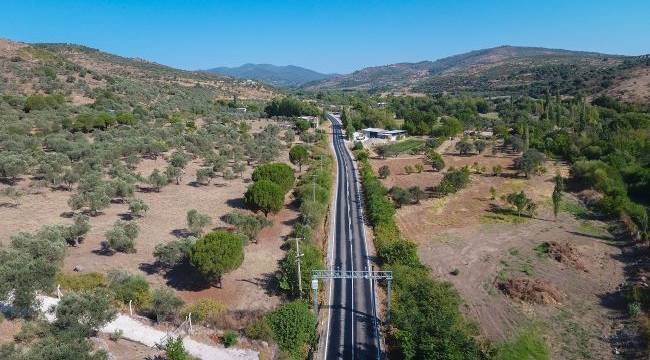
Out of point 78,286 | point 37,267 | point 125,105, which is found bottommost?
point 78,286

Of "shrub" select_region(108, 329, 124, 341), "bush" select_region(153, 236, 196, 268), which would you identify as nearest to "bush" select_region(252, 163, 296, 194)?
"bush" select_region(153, 236, 196, 268)

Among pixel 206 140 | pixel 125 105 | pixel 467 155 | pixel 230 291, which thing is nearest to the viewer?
pixel 230 291

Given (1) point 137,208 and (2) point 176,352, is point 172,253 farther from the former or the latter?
Result: (2) point 176,352

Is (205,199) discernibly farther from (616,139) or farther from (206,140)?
(616,139)

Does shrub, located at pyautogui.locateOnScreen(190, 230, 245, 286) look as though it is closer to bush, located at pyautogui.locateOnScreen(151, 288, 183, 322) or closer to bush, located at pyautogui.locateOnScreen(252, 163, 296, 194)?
bush, located at pyautogui.locateOnScreen(151, 288, 183, 322)

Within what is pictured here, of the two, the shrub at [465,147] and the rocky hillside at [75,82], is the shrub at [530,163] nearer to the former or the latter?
the shrub at [465,147]

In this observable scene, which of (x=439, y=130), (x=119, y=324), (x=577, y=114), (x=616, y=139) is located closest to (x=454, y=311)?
(x=119, y=324)

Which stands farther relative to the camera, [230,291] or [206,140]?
[206,140]
